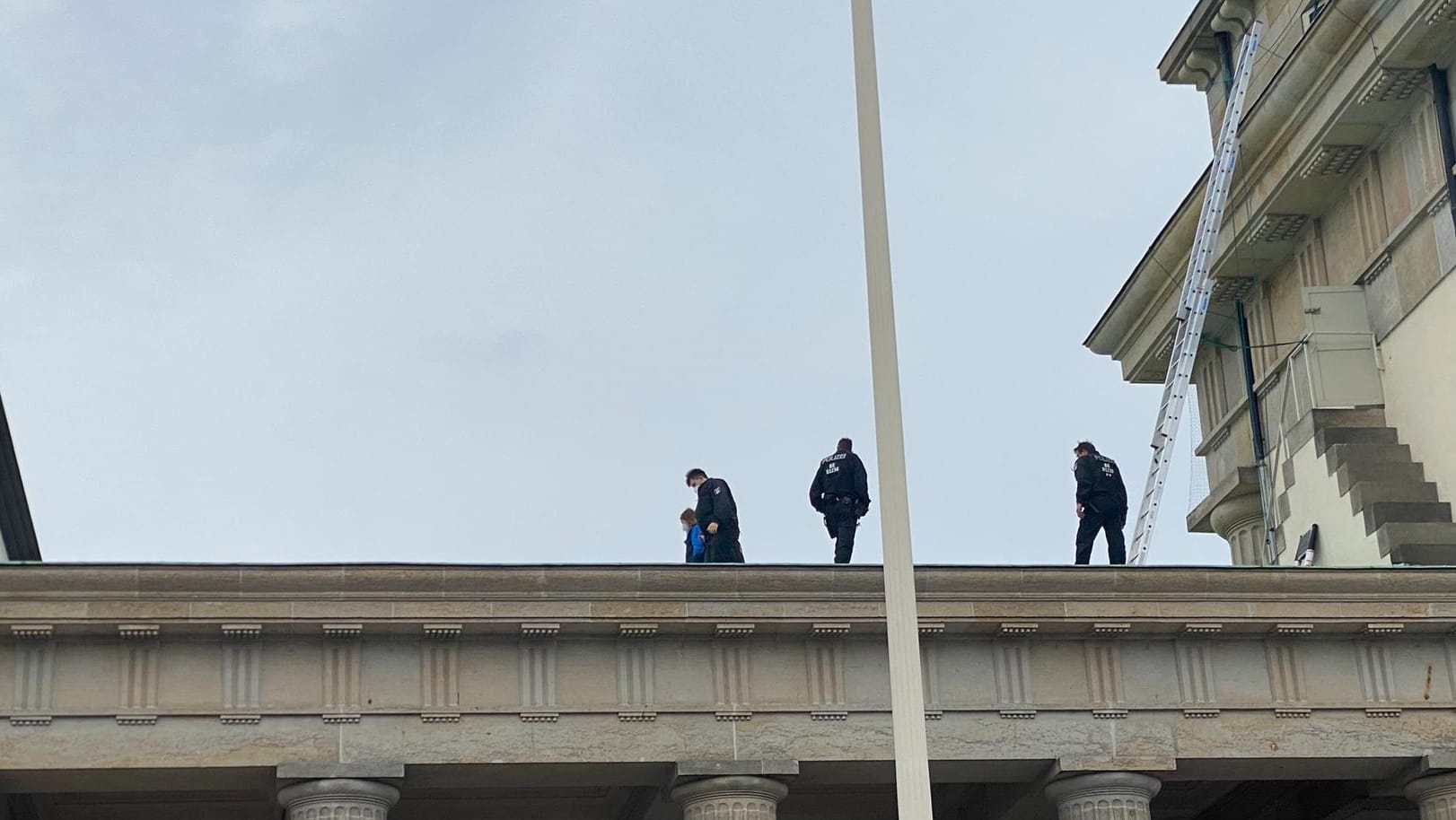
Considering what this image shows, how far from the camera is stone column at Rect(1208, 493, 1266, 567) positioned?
142ft

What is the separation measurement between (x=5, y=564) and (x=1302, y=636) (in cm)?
1717

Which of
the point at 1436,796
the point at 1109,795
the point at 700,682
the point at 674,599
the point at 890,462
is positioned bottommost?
the point at 1436,796

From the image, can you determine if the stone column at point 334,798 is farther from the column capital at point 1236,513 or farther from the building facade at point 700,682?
the column capital at point 1236,513

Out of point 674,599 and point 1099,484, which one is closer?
point 674,599

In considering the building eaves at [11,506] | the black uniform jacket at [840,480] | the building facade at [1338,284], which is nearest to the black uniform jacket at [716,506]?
the black uniform jacket at [840,480]

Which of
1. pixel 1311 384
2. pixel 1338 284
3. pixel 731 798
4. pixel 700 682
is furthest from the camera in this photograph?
pixel 1338 284

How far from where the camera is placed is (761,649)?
102 ft

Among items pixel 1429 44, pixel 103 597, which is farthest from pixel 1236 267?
pixel 103 597

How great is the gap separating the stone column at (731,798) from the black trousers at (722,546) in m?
→ 3.55

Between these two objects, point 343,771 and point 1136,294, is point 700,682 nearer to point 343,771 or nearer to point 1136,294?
point 343,771

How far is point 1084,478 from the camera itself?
3431 cm

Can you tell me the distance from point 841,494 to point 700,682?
408 centimetres

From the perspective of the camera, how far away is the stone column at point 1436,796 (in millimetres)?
31297

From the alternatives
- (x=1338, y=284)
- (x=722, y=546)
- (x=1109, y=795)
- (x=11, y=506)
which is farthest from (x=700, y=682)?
(x=11, y=506)
